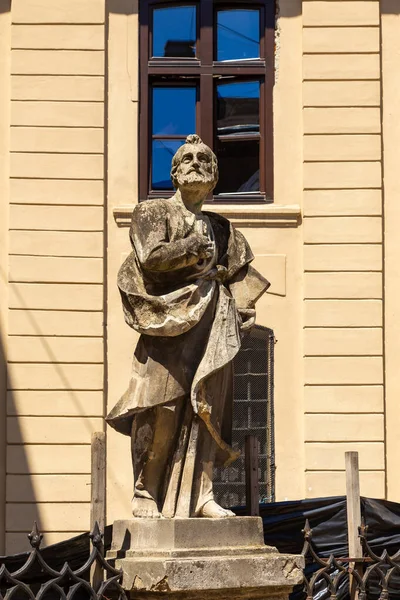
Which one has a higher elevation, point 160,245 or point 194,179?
point 194,179

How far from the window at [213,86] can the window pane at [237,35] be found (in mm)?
10

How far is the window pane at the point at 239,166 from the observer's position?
1568 cm

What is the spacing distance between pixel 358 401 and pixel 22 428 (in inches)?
126

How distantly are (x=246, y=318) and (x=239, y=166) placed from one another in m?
7.28

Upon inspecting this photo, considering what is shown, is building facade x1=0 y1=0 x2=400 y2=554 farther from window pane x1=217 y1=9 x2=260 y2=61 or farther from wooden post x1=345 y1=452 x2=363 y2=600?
wooden post x1=345 y1=452 x2=363 y2=600

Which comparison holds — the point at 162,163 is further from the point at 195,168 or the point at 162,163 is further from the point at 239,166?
the point at 195,168

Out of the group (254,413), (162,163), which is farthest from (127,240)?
(254,413)

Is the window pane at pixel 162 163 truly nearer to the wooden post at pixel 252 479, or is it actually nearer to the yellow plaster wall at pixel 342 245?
the yellow plaster wall at pixel 342 245

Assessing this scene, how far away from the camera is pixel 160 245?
327 inches

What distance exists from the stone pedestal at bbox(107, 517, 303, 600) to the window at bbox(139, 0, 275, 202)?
25.4ft

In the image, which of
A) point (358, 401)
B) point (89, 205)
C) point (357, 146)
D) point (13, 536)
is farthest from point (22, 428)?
point (357, 146)

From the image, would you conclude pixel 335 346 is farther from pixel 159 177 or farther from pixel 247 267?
pixel 247 267

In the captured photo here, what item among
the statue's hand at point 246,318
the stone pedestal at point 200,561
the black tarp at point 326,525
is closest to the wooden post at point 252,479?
the stone pedestal at point 200,561

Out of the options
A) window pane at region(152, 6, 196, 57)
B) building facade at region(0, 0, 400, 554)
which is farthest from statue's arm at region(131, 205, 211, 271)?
window pane at region(152, 6, 196, 57)
